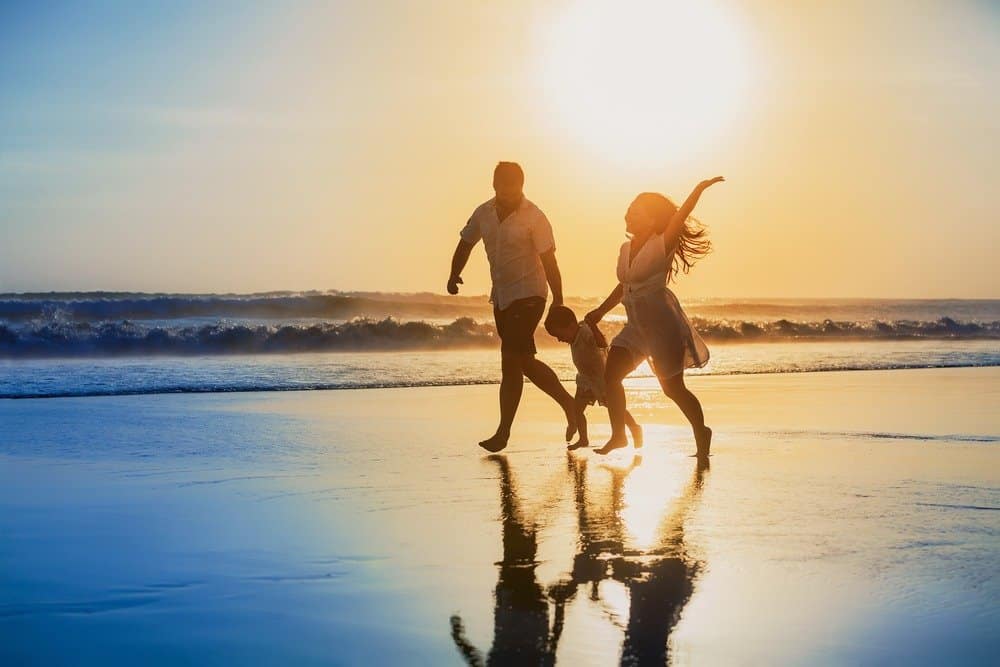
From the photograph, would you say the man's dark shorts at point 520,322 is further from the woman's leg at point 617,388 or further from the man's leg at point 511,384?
the woman's leg at point 617,388

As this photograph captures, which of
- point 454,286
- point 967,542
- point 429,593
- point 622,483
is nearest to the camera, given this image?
point 429,593

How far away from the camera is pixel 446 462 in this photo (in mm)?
8180

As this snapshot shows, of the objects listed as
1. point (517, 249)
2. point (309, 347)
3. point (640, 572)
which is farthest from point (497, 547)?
point (309, 347)

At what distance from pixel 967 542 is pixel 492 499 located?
2.50 metres

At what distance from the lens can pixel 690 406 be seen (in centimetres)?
836

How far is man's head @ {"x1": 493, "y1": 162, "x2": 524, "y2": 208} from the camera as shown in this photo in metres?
8.84

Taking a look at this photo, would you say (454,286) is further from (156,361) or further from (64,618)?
(156,361)

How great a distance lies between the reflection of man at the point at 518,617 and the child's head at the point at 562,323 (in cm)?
364

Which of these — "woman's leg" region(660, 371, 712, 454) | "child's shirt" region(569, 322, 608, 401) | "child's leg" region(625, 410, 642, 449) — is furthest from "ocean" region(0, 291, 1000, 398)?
"woman's leg" region(660, 371, 712, 454)

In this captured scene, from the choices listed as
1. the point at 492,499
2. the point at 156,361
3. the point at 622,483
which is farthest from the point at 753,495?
the point at 156,361

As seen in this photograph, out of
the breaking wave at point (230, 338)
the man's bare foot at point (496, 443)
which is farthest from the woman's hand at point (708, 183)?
the breaking wave at point (230, 338)

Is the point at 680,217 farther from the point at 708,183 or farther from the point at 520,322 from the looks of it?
the point at 520,322

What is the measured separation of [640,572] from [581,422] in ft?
14.7

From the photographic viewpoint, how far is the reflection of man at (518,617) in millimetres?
3588
